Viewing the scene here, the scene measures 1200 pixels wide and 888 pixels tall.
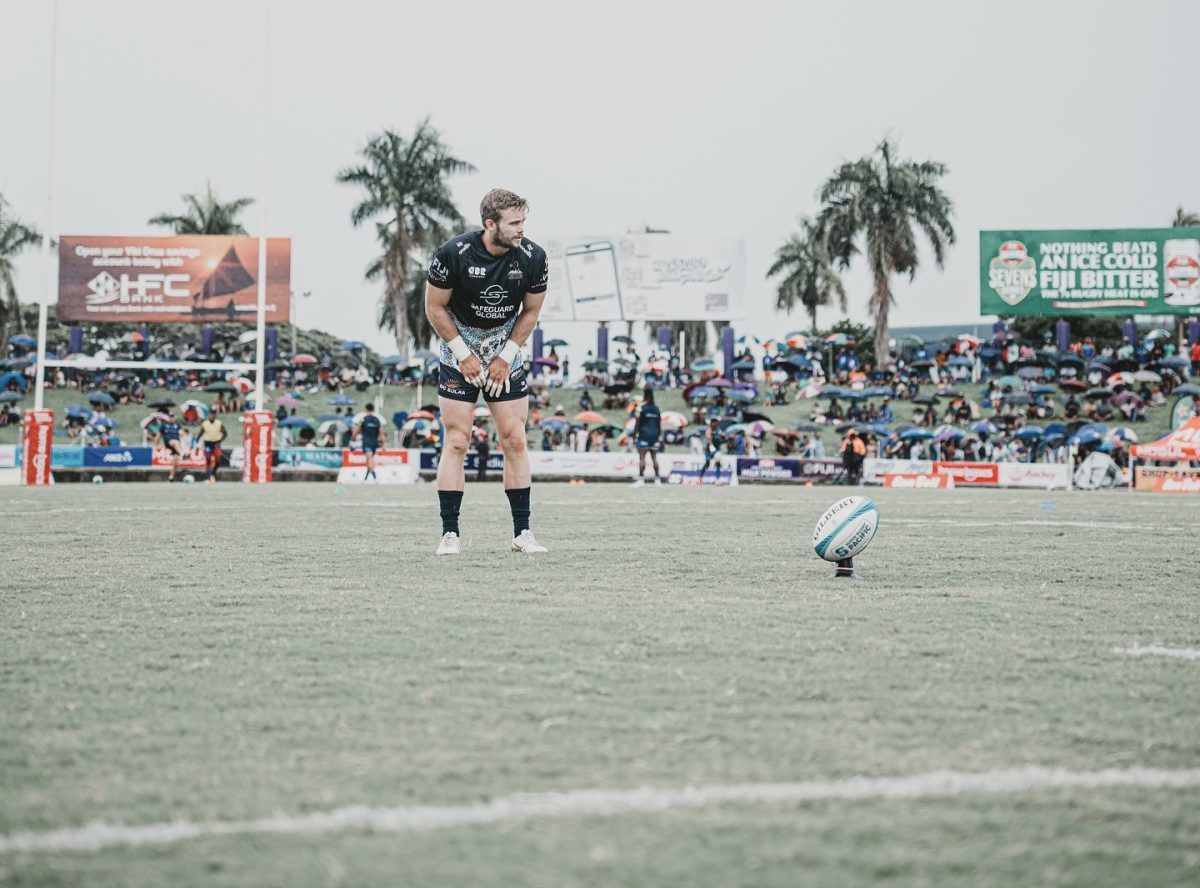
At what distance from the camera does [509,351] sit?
7277 mm

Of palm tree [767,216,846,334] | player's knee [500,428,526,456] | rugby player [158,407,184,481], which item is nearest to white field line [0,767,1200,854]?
player's knee [500,428,526,456]

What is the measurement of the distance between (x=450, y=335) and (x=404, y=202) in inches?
1880

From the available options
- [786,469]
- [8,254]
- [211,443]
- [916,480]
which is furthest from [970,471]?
[8,254]

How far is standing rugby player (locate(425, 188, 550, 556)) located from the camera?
23.2 ft

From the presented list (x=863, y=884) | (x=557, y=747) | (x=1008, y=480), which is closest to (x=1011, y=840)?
(x=863, y=884)

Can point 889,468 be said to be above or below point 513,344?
below

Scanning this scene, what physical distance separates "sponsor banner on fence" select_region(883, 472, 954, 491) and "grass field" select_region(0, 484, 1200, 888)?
25.8 meters

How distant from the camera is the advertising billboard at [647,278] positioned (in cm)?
4875

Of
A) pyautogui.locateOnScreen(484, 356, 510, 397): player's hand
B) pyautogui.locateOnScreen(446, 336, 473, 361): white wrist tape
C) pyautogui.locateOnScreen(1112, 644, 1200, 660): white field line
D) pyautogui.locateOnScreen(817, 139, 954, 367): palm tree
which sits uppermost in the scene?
pyautogui.locateOnScreen(817, 139, 954, 367): palm tree

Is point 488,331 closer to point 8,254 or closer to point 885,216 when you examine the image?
point 885,216

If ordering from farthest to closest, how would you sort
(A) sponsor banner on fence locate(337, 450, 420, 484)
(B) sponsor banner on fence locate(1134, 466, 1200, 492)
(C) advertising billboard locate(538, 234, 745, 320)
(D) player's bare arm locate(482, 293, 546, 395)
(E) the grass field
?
(C) advertising billboard locate(538, 234, 745, 320), (A) sponsor banner on fence locate(337, 450, 420, 484), (B) sponsor banner on fence locate(1134, 466, 1200, 492), (D) player's bare arm locate(482, 293, 546, 395), (E) the grass field

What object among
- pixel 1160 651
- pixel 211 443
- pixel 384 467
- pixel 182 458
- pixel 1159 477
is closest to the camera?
pixel 1160 651

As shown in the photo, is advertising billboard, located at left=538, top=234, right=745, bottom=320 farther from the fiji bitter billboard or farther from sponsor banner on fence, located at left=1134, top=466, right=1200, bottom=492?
sponsor banner on fence, located at left=1134, top=466, right=1200, bottom=492

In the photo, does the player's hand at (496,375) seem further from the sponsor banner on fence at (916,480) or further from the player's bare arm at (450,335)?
the sponsor banner on fence at (916,480)
